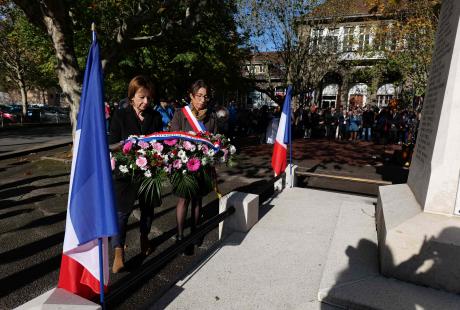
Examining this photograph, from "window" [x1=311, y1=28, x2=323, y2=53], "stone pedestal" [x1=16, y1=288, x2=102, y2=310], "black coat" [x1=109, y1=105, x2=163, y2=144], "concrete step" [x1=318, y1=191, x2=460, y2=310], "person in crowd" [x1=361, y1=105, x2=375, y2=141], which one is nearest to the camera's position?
"stone pedestal" [x1=16, y1=288, x2=102, y2=310]

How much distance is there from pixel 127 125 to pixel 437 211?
10.7 ft

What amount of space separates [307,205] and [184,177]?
2.86 m

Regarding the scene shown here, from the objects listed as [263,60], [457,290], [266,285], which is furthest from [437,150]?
[263,60]

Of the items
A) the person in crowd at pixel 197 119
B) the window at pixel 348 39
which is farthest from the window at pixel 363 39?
the person in crowd at pixel 197 119

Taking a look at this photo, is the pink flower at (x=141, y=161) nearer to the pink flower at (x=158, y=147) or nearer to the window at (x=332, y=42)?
the pink flower at (x=158, y=147)

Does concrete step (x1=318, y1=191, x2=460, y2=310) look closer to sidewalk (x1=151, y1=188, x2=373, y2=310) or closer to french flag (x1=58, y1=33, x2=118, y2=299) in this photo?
sidewalk (x1=151, y1=188, x2=373, y2=310)

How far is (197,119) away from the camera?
3855mm

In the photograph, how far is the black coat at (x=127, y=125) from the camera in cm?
328

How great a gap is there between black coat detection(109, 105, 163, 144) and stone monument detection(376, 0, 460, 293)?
105 inches

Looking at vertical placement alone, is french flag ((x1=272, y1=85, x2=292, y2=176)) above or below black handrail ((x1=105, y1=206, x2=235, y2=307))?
above

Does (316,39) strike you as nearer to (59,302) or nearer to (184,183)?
(184,183)

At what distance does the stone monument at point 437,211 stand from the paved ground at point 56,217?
2032mm

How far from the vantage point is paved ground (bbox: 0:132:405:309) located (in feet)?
10.4

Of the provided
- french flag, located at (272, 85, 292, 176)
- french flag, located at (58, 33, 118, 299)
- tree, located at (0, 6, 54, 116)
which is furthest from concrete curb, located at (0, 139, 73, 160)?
french flag, located at (58, 33, 118, 299)
